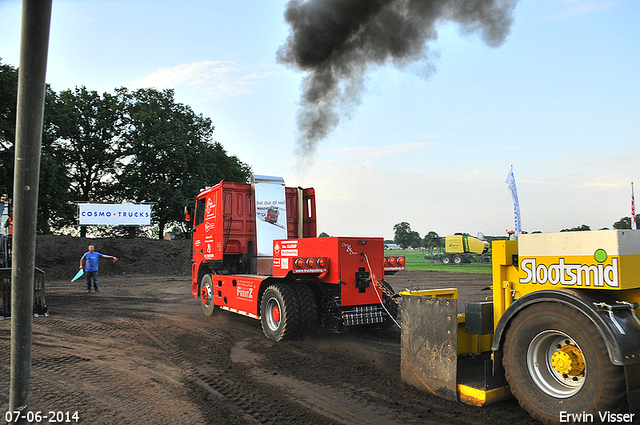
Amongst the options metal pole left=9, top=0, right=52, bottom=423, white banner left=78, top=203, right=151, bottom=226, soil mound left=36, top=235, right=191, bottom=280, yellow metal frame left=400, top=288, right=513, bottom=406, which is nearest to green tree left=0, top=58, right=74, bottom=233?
white banner left=78, top=203, right=151, bottom=226

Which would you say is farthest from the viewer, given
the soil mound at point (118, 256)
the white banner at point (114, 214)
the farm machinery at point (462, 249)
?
the farm machinery at point (462, 249)

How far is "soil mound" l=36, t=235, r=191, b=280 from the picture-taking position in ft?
81.0

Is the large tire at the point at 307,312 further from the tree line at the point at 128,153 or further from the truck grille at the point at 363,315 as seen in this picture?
the tree line at the point at 128,153

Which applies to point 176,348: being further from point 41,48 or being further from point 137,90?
point 137,90

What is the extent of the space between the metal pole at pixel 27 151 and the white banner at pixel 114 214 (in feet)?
94.3

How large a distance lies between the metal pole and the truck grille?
558 centimetres

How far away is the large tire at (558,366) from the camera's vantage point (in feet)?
10.6

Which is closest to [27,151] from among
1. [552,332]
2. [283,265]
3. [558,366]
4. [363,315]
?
[552,332]

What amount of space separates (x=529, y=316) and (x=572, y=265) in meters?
0.56

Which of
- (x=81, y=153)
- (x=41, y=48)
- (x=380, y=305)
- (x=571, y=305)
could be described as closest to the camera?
(x=41, y=48)

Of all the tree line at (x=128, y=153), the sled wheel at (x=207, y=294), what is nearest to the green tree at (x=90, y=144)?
the tree line at (x=128, y=153)

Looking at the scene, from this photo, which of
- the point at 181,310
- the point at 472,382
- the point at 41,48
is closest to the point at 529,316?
the point at 472,382

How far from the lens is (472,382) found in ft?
14.4

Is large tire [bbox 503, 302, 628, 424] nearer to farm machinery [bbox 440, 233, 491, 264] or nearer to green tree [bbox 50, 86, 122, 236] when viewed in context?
farm machinery [bbox 440, 233, 491, 264]
